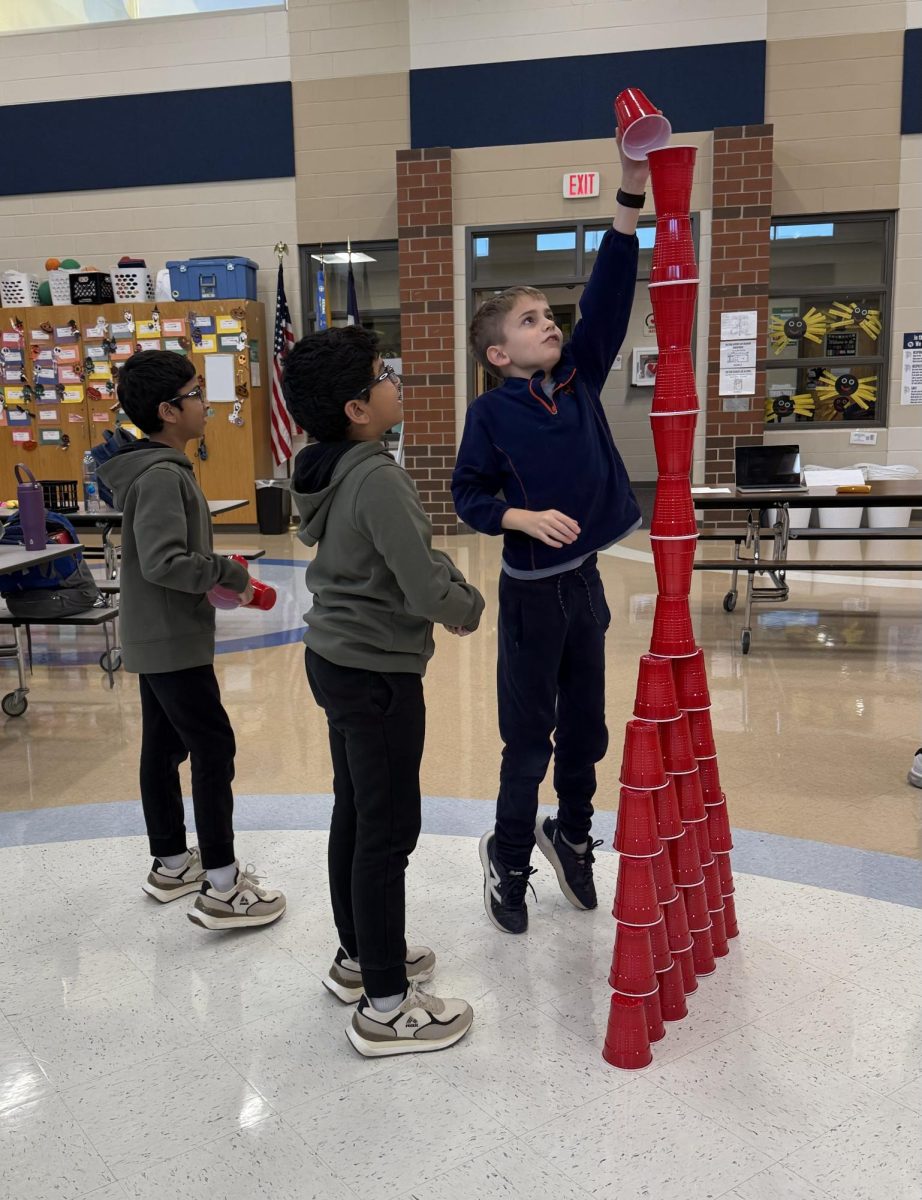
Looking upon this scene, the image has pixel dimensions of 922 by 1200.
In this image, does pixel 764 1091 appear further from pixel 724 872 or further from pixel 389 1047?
pixel 389 1047

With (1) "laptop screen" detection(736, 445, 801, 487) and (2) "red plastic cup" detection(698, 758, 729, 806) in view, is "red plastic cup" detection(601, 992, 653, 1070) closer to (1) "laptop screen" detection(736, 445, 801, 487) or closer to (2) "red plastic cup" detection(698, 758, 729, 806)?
(2) "red plastic cup" detection(698, 758, 729, 806)

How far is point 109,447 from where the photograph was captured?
4582 millimetres

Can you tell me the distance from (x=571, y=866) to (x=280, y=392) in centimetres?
768

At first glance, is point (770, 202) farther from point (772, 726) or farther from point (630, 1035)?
point (630, 1035)

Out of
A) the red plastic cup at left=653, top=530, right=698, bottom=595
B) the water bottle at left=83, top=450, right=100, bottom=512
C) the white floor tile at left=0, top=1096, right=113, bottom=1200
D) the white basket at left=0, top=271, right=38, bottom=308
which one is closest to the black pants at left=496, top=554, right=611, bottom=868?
the red plastic cup at left=653, top=530, right=698, bottom=595

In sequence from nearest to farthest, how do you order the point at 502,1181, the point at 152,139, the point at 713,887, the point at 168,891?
the point at 502,1181 → the point at 713,887 → the point at 168,891 → the point at 152,139

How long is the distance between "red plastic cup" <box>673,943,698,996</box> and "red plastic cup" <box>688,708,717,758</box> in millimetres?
382

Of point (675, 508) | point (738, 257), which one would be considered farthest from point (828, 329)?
point (675, 508)

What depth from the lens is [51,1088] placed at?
5.77ft

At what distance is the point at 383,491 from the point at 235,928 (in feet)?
3.84

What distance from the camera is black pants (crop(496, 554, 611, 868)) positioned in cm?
209

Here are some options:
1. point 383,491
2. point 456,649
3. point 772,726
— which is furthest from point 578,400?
point 456,649

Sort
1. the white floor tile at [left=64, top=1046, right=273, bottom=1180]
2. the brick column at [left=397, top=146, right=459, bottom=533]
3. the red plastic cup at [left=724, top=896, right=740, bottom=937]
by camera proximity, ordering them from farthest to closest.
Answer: the brick column at [left=397, top=146, right=459, bottom=533] < the red plastic cup at [left=724, top=896, right=740, bottom=937] < the white floor tile at [left=64, top=1046, right=273, bottom=1180]

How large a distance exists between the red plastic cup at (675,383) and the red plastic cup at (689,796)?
69cm
